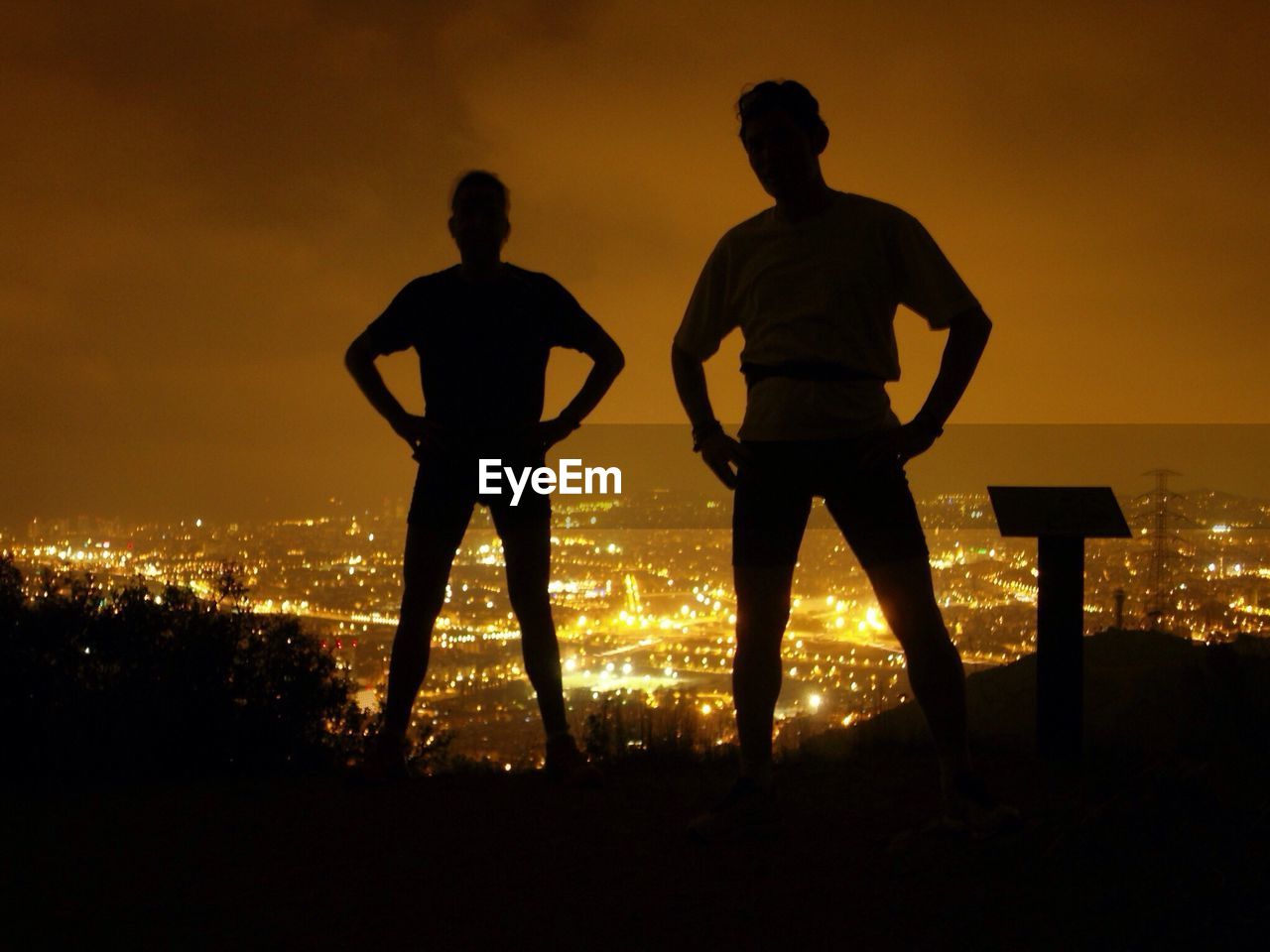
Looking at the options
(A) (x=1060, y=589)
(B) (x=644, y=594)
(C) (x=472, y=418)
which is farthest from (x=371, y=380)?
(B) (x=644, y=594)

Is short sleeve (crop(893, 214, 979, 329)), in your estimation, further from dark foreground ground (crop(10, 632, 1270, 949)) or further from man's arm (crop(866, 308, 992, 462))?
dark foreground ground (crop(10, 632, 1270, 949))

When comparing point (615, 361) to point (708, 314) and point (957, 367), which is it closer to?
point (708, 314)

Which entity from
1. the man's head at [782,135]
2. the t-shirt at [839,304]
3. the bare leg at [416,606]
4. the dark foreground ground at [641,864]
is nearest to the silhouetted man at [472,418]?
Result: the bare leg at [416,606]

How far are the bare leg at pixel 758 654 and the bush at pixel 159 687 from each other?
248cm

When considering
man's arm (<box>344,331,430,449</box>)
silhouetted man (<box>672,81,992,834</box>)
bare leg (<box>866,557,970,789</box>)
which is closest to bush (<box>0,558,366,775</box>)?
man's arm (<box>344,331,430,449</box>)

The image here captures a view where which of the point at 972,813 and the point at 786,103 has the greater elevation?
Answer: the point at 786,103

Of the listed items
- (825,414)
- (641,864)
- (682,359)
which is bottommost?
(641,864)

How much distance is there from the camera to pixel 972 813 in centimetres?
307

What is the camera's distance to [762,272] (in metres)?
3.35

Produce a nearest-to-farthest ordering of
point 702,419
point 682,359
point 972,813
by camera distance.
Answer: point 972,813
point 702,419
point 682,359

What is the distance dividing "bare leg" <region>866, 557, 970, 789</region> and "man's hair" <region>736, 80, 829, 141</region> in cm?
138

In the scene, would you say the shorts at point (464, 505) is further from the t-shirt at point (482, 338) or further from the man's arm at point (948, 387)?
the man's arm at point (948, 387)

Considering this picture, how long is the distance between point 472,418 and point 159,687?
220 cm

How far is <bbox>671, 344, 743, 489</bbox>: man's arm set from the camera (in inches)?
133
